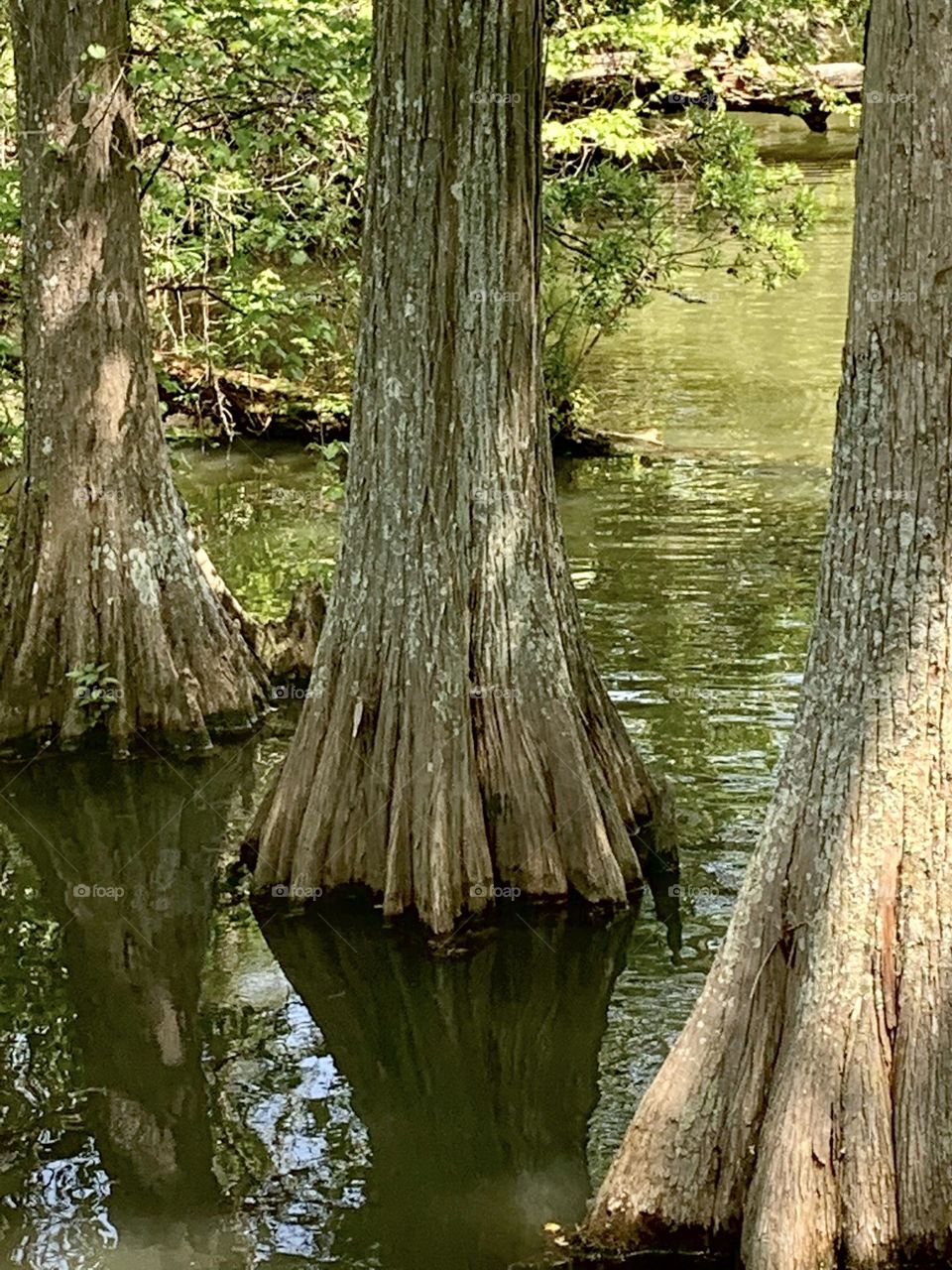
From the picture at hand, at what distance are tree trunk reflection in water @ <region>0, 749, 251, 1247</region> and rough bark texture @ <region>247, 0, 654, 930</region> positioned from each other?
0.76 m

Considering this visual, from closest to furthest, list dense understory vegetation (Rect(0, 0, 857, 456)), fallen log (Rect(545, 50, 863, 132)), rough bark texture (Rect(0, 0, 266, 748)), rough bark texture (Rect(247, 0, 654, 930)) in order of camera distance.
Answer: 1. rough bark texture (Rect(247, 0, 654, 930))
2. dense understory vegetation (Rect(0, 0, 857, 456))
3. rough bark texture (Rect(0, 0, 266, 748))
4. fallen log (Rect(545, 50, 863, 132))

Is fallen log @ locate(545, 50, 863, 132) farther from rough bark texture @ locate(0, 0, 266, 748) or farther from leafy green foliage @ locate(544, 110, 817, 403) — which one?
rough bark texture @ locate(0, 0, 266, 748)

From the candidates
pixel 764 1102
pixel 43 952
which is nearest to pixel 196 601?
pixel 43 952

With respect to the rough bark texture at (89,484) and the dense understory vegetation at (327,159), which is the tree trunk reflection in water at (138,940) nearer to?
the rough bark texture at (89,484)

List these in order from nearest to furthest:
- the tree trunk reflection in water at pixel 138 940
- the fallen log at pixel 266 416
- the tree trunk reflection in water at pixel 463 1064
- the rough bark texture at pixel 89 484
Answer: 1. the tree trunk reflection in water at pixel 463 1064
2. the tree trunk reflection in water at pixel 138 940
3. the rough bark texture at pixel 89 484
4. the fallen log at pixel 266 416

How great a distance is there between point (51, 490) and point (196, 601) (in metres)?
0.97

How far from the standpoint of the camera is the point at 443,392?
7.79 metres

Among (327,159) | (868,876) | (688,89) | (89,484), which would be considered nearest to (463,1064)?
(868,876)

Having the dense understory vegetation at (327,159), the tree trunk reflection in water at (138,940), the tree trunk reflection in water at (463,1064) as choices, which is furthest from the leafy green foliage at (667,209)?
the tree trunk reflection in water at (463,1064)

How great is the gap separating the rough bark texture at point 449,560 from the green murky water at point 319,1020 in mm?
387

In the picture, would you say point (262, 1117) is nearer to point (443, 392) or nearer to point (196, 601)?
point (443, 392)

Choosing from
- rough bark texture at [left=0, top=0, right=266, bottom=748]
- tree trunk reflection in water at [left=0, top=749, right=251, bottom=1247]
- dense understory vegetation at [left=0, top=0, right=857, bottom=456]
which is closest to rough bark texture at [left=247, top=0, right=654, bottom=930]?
tree trunk reflection in water at [left=0, top=749, right=251, bottom=1247]

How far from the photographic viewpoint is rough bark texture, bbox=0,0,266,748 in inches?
387

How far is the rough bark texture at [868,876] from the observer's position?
5012 mm
